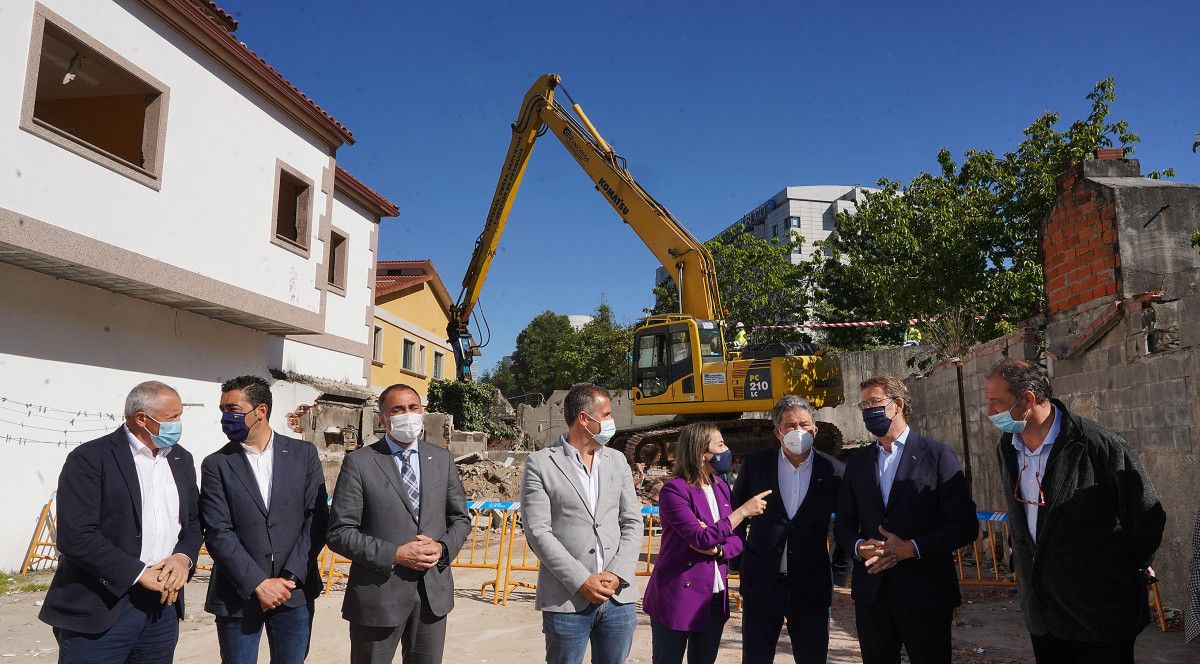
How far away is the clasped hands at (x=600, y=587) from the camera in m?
3.22

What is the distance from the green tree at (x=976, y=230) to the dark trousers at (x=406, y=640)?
11.8 m

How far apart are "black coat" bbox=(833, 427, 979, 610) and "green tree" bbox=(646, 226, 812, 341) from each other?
24394 millimetres

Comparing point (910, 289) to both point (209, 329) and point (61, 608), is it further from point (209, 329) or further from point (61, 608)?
point (61, 608)

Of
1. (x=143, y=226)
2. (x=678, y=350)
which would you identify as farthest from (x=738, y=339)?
(x=143, y=226)

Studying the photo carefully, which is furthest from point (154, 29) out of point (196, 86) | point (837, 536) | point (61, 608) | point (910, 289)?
point (910, 289)

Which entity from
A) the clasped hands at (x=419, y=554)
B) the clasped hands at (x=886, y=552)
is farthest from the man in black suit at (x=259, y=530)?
the clasped hands at (x=886, y=552)

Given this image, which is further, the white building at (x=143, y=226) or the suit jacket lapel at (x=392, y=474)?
the white building at (x=143, y=226)

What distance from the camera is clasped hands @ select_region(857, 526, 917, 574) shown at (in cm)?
333

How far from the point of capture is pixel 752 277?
2981cm

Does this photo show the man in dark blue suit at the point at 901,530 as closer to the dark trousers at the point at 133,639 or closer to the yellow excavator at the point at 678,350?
the dark trousers at the point at 133,639

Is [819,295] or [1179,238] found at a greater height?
[819,295]

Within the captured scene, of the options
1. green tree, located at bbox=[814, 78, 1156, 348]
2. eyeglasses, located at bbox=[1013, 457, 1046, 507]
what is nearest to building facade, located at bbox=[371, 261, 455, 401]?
green tree, located at bbox=[814, 78, 1156, 348]

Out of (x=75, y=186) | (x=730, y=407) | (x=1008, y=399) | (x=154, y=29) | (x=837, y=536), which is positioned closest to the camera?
(x=1008, y=399)

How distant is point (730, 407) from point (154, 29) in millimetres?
11170
